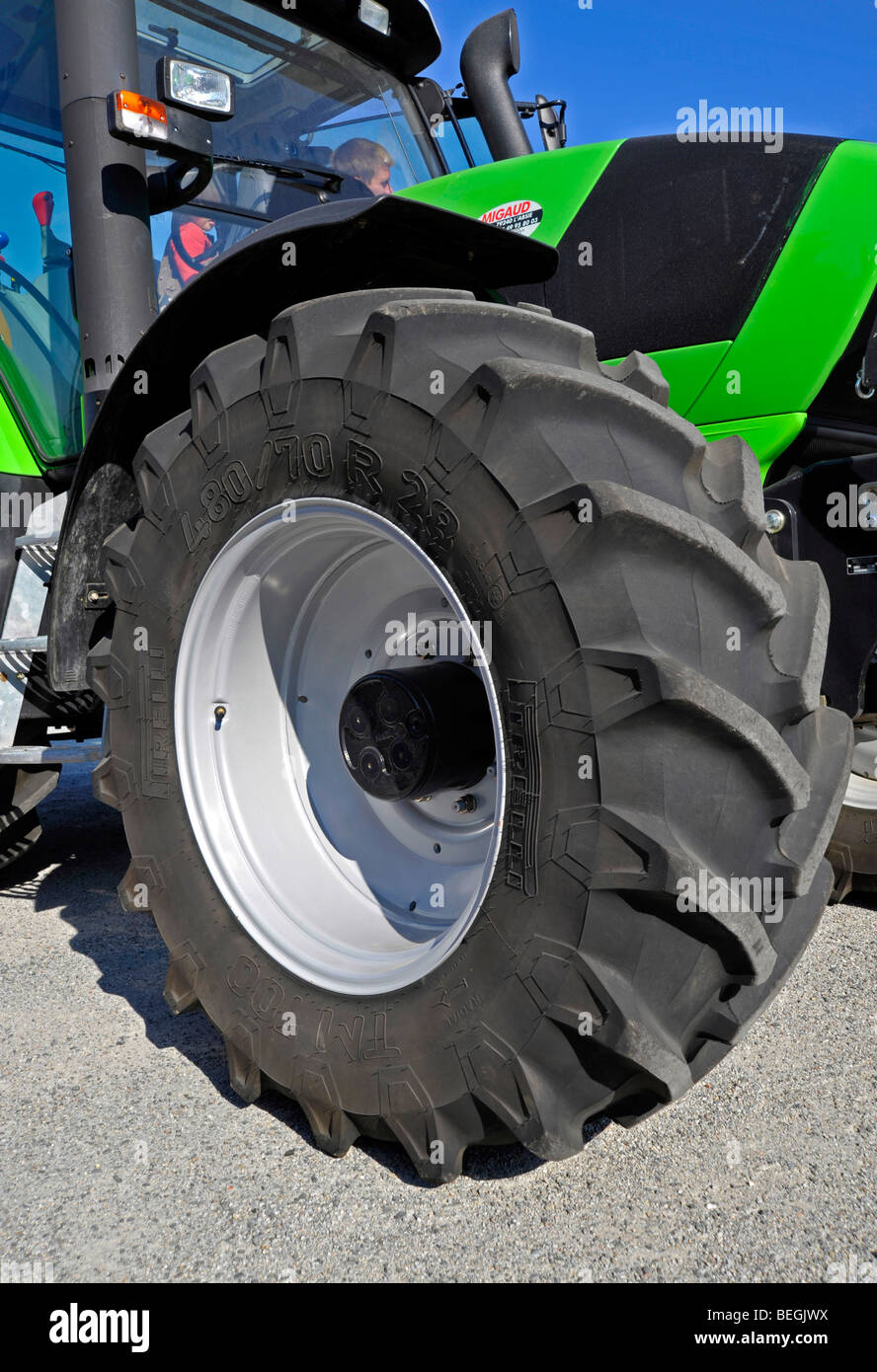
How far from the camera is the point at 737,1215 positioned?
4.91 feet

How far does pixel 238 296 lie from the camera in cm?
205

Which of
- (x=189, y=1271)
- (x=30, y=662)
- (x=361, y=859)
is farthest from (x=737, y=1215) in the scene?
(x=30, y=662)

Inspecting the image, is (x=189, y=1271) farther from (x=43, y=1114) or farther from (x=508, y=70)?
(x=508, y=70)

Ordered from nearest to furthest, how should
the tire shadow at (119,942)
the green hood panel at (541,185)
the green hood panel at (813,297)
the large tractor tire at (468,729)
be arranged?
the large tractor tire at (468,729), the tire shadow at (119,942), the green hood panel at (813,297), the green hood panel at (541,185)

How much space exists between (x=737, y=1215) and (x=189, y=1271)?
30.3 inches

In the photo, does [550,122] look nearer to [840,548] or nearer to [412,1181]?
[840,548]

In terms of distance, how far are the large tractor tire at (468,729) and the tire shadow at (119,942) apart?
4.4 inches

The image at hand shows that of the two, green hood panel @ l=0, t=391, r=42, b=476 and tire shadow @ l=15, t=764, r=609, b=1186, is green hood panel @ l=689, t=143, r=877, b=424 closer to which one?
tire shadow @ l=15, t=764, r=609, b=1186

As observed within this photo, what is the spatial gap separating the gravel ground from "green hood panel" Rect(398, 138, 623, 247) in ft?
5.86

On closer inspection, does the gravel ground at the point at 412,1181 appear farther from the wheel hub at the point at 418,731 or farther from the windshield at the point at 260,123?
the windshield at the point at 260,123

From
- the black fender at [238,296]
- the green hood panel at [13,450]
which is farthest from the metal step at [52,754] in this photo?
the green hood panel at [13,450]

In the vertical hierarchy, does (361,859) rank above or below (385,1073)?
above

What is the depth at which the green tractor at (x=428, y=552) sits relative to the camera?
1383mm

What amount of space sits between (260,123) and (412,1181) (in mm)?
2592
